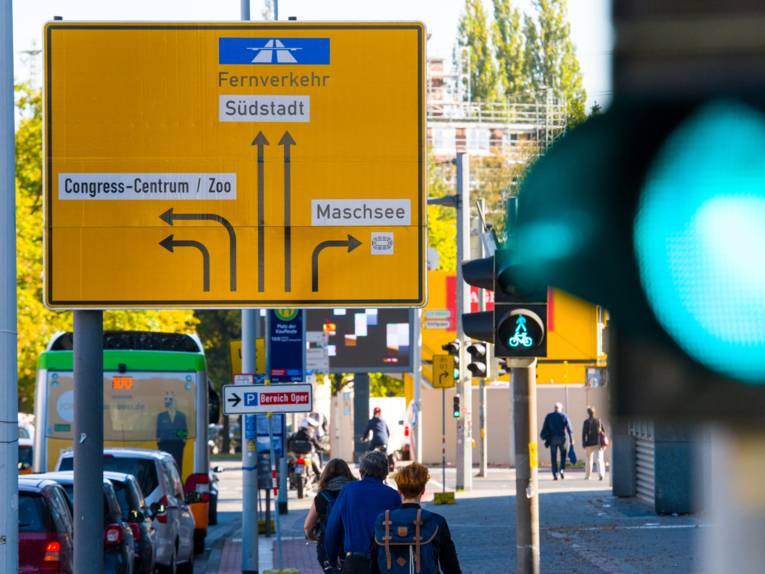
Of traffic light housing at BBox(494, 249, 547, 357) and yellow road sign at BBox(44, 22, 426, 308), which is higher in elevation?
yellow road sign at BBox(44, 22, 426, 308)

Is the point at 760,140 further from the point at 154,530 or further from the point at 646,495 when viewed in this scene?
the point at 646,495

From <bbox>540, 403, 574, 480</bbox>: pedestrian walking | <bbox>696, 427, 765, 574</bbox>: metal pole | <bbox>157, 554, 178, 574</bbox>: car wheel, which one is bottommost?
<bbox>157, 554, 178, 574</bbox>: car wheel

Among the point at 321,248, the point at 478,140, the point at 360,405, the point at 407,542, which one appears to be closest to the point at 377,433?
the point at 360,405

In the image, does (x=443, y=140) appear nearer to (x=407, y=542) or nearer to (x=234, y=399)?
(x=234, y=399)

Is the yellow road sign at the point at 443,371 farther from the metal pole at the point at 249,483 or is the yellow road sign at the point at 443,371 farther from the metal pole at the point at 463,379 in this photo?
the metal pole at the point at 249,483

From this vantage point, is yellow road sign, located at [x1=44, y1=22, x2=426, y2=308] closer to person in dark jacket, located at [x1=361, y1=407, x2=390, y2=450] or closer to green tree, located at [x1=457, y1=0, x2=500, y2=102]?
person in dark jacket, located at [x1=361, y1=407, x2=390, y2=450]

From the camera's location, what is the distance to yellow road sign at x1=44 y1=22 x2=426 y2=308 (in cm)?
1079

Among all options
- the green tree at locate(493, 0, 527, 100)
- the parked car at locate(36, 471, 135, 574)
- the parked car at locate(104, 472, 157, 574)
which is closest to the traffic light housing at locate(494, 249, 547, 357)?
the parked car at locate(36, 471, 135, 574)

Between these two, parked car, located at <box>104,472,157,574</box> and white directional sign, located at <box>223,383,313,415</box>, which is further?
white directional sign, located at <box>223,383,313,415</box>

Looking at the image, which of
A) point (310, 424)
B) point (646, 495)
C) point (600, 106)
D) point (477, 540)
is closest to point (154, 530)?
point (477, 540)

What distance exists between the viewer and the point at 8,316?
1039 centimetres

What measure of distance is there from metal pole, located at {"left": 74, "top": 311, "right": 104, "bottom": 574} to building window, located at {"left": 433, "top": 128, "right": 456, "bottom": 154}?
10660cm

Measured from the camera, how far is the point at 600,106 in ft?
6.16

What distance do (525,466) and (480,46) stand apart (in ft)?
339
